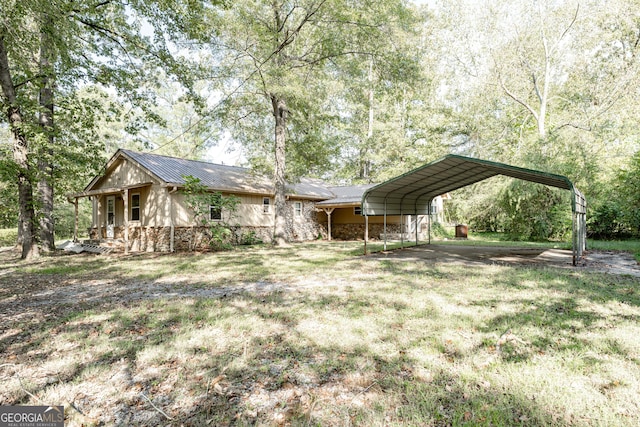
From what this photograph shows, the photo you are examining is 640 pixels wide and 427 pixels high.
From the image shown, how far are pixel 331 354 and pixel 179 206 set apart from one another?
12967 millimetres

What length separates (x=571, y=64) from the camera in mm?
20250

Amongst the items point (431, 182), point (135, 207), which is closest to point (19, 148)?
point (135, 207)

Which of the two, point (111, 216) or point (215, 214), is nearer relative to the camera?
point (215, 214)

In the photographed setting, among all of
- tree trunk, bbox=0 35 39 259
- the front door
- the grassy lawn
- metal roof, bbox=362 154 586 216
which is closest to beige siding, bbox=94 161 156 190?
the front door

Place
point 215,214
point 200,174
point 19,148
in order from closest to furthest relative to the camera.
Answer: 1. point 19,148
2. point 215,214
3. point 200,174

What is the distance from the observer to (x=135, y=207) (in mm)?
15648

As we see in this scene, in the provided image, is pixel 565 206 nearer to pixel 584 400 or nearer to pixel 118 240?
pixel 584 400

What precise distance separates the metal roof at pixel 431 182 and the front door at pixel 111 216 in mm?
13342

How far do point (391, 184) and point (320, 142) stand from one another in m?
6.47

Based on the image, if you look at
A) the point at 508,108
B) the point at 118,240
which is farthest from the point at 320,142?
the point at 508,108

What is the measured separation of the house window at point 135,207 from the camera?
15562 millimetres

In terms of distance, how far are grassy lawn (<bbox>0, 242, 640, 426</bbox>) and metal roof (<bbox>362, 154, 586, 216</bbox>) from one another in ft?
13.1

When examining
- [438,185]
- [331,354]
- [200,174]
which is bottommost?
[331,354]

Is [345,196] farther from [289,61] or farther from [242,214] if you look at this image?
[289,61]
